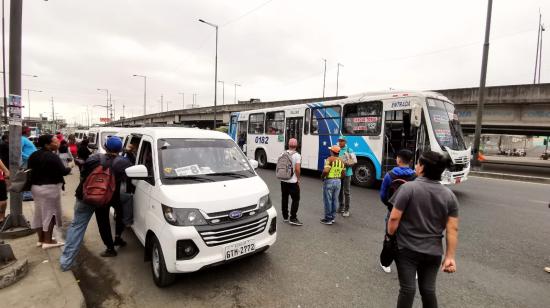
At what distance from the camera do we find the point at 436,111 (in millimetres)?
8297

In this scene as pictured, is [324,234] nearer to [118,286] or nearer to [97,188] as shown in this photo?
[118,286]

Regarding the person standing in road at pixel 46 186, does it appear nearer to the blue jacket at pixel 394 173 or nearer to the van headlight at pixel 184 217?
the van headlight at pixel 184 217

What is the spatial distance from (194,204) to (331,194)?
3.18 metres

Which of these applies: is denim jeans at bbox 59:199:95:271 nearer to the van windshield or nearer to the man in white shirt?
the van windshield

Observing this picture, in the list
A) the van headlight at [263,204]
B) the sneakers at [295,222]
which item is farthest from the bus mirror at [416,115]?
the van headlight at [263,204]

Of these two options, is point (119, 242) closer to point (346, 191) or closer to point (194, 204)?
point (194, 204)

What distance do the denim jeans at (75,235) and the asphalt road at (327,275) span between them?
249 mm

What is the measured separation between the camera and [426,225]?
7.47 feet

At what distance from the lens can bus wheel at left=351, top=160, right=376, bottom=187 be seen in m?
9.42

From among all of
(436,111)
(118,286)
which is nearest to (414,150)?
(436,111)

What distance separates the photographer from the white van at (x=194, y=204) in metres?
3.06

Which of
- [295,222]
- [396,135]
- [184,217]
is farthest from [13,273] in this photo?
[396,135]

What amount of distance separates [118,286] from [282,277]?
1993 millimetres

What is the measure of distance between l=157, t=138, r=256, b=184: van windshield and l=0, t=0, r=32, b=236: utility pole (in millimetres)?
2790
